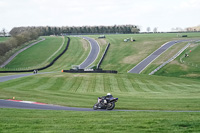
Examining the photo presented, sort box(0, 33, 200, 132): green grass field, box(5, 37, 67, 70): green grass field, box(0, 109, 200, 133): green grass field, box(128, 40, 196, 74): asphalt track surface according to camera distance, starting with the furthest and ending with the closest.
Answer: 1. box(5, 37, 67, 70): green grass field
2. box(128, 40, 196, 74): asphalt track surface
3. box(0, 33, 200, 132): green grass field
4. box(0, 109, 200, 133): green grass field

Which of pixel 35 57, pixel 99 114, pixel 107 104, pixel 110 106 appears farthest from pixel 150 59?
pixel 99 114

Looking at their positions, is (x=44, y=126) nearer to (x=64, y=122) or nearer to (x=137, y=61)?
(x=64, y=122)

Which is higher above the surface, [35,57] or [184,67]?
[35,57]

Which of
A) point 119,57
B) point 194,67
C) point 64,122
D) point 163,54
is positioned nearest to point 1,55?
point 119,57

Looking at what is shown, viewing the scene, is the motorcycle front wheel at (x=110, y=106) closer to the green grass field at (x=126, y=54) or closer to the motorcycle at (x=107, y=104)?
the motorcycle at (x=107, y=104)

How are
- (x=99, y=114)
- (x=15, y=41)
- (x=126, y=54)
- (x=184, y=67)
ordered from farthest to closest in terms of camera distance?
1. (x=15, y=41)
2. (x=126, y=54)
3. (x=184, y=67)
4. (x=99, y=114)

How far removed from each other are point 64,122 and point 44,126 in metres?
1.60

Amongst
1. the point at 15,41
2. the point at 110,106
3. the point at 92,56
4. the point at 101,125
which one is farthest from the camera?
the point at 15,41

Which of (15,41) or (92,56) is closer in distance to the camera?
(92,56)

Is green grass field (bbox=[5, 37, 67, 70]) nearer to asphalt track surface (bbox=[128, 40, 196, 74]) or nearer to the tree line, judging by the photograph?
the tree line

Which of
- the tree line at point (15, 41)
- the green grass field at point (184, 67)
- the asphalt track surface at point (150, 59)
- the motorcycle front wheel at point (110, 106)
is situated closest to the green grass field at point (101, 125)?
the motorcycle front wheel at point (110, 106)

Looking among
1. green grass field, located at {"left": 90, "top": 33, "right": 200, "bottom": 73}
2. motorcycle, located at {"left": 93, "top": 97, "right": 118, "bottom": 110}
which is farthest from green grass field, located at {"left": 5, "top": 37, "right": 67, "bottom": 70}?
motorcycle, located at {"left": 93, "top": 97, "right": 118, "bottom": 110}

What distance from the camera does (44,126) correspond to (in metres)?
15.9

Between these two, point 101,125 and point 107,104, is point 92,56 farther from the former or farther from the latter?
point 101,125
